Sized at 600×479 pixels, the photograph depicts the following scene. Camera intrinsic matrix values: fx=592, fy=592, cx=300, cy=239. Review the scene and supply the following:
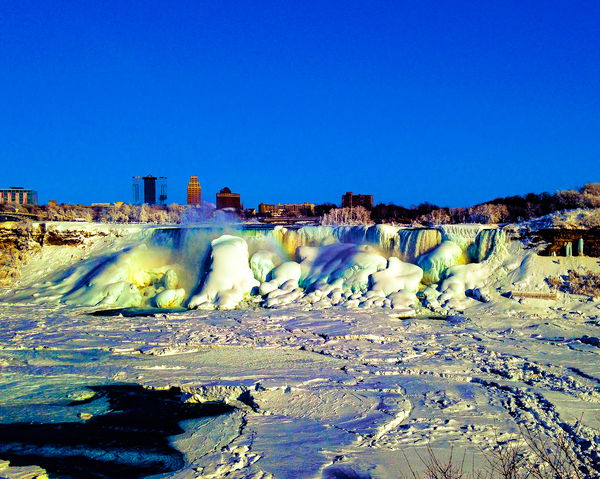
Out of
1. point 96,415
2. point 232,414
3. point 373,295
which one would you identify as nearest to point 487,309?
point 373,295

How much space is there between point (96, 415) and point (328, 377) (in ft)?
12.6

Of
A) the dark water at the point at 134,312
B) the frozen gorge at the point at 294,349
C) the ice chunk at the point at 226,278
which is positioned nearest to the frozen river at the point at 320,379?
the frozen gorge at the point at 294,349

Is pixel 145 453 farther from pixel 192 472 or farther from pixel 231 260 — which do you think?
pixel 231 260

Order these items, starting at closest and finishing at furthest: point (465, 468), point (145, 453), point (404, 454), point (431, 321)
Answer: point (465, 468)
point (404, 454)
point (145, 453)
point (431, 321)

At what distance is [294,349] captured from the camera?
1241 cm

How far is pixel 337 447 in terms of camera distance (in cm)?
738

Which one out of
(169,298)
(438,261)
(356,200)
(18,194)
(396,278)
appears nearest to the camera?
(396,278)

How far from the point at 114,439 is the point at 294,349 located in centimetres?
506

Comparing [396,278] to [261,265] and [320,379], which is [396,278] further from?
[320,379]

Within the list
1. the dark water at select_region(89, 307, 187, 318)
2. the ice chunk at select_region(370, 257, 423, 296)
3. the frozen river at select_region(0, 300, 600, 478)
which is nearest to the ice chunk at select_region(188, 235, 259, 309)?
the dark water at select_region(89, 307, 187, 318)

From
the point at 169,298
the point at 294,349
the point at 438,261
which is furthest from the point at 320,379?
the point at 438,261

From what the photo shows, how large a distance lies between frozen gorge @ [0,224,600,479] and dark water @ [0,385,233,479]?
43mm

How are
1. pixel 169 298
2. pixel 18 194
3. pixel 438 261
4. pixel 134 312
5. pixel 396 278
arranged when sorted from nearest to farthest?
pixel 134 312 → pixel 396 278 → pixel 169 298 → pixel 438 261 → pixel 18 194

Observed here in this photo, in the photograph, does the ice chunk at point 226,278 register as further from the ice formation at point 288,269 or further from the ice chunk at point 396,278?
→ the ice chunk at point 396,278
